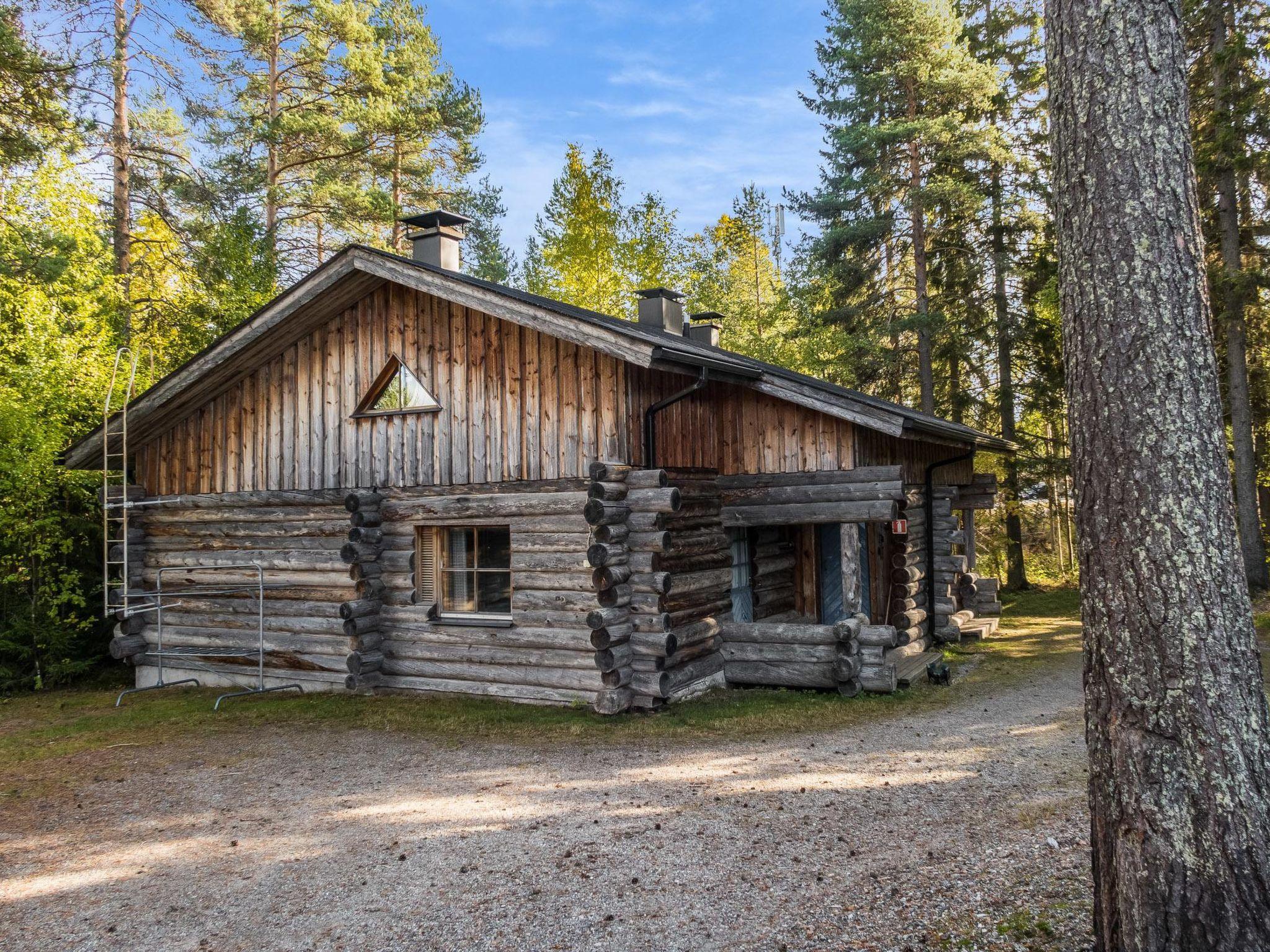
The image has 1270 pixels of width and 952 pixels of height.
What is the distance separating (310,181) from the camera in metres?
22.9

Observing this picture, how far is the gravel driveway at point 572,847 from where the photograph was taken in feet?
15.5

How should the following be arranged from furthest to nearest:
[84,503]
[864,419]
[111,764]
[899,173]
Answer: [899,173], [84,503], [864,419], [111,764]

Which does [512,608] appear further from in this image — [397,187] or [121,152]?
[397,187]

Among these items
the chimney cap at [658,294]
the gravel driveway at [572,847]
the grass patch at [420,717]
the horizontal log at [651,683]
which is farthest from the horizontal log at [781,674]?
the chimney cap at [658,294]

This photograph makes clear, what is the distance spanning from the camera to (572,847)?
5984 mm

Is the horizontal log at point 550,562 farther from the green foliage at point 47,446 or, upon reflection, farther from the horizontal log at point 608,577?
the green foliage at point 47,446

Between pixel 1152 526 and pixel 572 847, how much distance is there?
4291 millimetres

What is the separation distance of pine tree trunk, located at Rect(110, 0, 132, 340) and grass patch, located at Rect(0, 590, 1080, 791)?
828cm

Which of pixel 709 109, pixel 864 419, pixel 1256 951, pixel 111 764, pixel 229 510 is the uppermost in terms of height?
pixel 709 109

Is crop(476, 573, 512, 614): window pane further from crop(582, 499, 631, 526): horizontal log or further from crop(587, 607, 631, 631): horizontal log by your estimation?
crop(582, 499, 631, 526): horizontal log

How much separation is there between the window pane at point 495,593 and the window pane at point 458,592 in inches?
4.9

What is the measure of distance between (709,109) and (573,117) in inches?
748

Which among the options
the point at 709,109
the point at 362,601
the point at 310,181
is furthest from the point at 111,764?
the point at 709,109

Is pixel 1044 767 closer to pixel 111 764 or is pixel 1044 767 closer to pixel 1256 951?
pixel 1256 951
